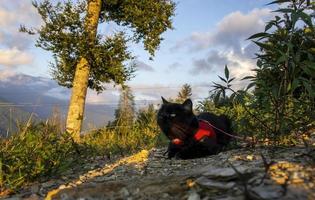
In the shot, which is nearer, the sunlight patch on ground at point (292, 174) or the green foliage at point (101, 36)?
the sunlight patch on ground at point (292, 174)

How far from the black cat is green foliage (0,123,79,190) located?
1532 mm

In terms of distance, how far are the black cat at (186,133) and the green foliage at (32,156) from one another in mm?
1532

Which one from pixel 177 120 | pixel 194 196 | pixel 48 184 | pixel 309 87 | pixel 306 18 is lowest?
pixel 48 184

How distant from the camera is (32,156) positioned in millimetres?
6363

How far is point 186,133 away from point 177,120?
0.24 meters

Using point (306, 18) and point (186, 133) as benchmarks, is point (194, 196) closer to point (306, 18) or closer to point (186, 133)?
point (306, 18)

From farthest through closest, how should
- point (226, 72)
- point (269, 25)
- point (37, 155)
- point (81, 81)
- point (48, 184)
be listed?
point (81, 81)
point (37, 155)
point (48, 184)
point (226, 72)
point (269, 25)

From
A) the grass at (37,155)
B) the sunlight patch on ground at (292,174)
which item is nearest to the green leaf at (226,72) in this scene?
the sunlight patch on ground at (292,174)

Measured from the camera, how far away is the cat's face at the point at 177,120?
711cm

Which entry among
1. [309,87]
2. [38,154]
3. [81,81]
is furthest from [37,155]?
[81,81]

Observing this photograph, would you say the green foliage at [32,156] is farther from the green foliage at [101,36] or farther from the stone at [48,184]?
the green foliage at [101,36]

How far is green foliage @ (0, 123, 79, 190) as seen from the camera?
5.74 metres

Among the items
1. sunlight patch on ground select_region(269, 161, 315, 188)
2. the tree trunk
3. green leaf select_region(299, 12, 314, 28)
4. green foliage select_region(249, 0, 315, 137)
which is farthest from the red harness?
the tree trunk

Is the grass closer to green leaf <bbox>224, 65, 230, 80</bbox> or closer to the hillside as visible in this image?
the hillside
